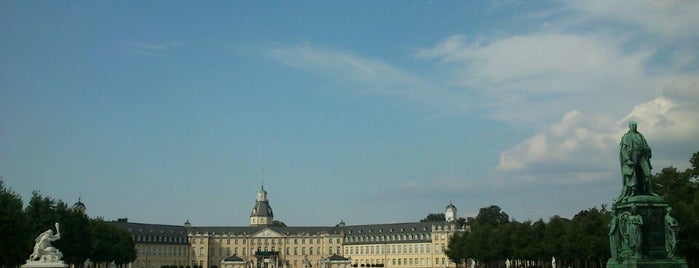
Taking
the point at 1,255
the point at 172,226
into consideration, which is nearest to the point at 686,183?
the point at 1,255

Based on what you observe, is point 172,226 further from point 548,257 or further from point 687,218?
point 687,218

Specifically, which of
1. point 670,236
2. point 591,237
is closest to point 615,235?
point 670,236

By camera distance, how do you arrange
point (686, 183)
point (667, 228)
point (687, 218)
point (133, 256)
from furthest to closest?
1. point (133, 256)
2. point (686, 183)
3. point (687, 218)
4. point (667, 228)

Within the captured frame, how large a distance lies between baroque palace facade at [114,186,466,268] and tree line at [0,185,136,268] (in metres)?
55.7

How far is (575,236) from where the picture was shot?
83688mm

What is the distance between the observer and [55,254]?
145 feet

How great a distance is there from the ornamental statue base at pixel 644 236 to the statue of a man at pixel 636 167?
0.48m

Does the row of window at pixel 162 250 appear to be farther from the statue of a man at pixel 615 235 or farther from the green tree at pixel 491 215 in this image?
the statue of a man at pixel 615 235

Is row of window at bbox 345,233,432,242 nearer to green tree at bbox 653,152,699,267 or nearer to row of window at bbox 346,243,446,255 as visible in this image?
row of window at bbox 346,243,446,255

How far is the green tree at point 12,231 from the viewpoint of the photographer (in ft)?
183

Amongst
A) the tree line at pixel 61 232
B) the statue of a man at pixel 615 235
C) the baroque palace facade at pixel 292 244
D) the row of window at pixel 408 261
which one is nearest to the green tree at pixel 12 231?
the tree line at pixel 61 232

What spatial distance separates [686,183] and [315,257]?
4929 inches

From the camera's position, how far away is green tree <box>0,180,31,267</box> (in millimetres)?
55719

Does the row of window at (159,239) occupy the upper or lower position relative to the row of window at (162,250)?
upper
